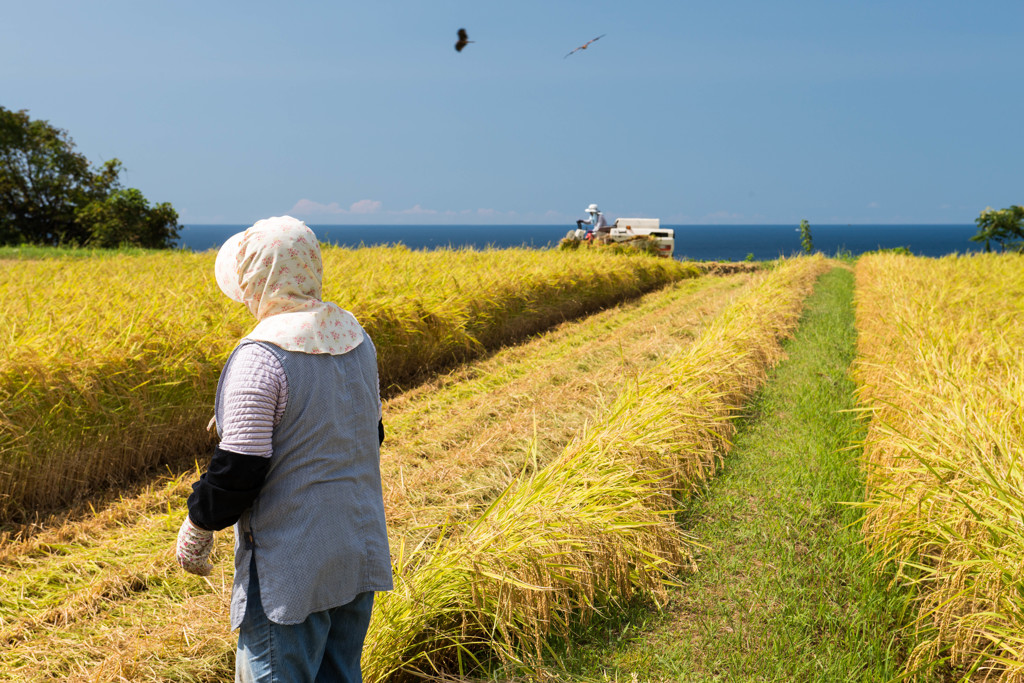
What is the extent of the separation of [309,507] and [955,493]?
263 centimetres

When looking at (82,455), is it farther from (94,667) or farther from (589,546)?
(589,546)

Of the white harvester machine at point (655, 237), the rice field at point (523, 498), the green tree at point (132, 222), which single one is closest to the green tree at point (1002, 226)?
the white harvester machine at point (655, 237)

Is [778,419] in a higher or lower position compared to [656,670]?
higher

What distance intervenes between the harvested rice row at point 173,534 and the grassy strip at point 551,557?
0.47 m

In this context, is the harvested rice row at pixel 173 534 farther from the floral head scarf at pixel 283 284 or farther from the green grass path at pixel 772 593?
the floral head scarf at pixel 283 284

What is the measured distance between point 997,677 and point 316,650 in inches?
89.5

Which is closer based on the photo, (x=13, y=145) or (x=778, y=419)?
(x=778, y=419)

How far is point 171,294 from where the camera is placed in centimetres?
556

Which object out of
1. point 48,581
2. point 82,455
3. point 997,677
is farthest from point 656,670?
point 82,455

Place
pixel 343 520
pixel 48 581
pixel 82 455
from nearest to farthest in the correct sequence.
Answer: pixel 343 520 → pixel 48 581 → pixel 82 455

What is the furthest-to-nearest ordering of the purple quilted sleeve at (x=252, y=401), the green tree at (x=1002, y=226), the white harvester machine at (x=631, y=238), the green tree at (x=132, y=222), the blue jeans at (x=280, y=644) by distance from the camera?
the green tree at (x=1002, y=226) < the green tree at (x=132, y=222) < the white harvester machine at (x=631, y=238) < the blue jeans at (x=280, y=644) < the purple quilted sleeve at (x=252, y=401)

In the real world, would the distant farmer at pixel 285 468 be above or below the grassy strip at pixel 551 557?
above

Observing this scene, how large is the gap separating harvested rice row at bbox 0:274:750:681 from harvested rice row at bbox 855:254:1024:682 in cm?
183

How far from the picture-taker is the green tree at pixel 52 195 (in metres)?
25.5
